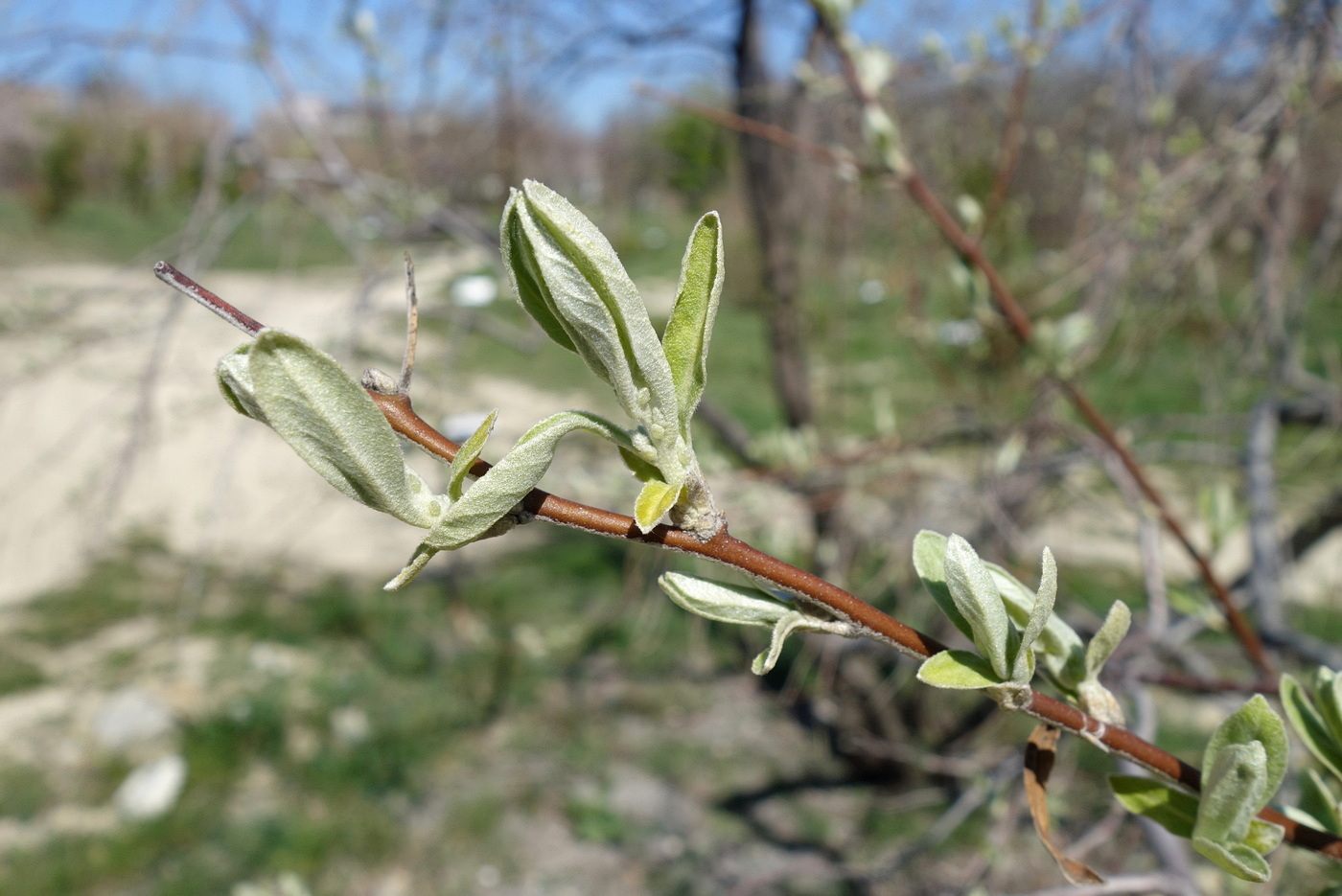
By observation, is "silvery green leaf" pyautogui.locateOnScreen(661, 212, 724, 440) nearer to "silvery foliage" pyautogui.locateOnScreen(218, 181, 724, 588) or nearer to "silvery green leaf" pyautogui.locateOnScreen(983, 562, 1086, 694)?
"silvery foliage" pyautogui.locateOnScreen(218, 181, 724, 588)

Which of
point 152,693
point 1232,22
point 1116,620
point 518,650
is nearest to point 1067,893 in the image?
point 1116,620

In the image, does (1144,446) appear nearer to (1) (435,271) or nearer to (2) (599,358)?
(2) (599,358)

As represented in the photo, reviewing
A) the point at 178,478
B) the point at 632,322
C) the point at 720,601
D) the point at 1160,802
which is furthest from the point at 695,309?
the point at 178,478

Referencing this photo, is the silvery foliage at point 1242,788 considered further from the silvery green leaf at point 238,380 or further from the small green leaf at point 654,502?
the silvery green leaf at point 238,380

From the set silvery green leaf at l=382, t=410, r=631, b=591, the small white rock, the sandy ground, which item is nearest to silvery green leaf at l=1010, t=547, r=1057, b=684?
silvery green leaf at l=382, t=410, r=631, b=591

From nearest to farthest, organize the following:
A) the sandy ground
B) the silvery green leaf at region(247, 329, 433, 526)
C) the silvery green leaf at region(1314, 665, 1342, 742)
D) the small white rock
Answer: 1. the silvery green leaf at region(247, 329, 433, 526)
2. the silvery green leaf at region(1314, 665, 1342, 742)
3. the small white rock
4. the sandy ground

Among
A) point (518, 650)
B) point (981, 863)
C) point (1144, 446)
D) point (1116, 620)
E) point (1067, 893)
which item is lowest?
point (518, 650)

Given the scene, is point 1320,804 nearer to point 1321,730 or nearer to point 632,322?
point 1321,730
